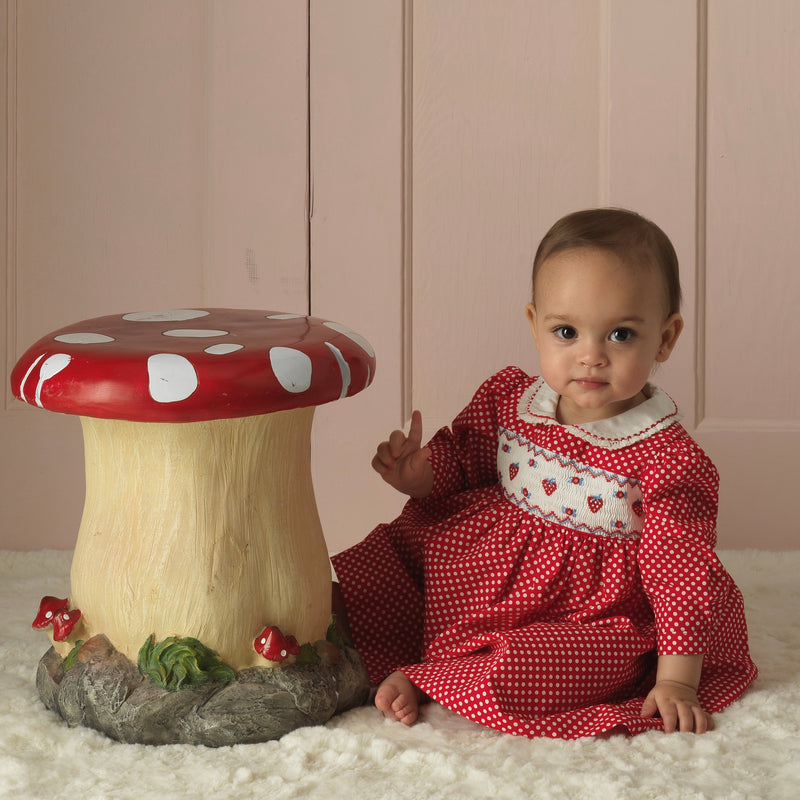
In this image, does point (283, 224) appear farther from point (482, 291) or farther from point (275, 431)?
point (275, 431)

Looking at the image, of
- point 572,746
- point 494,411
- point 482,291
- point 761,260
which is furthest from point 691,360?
point 572,746

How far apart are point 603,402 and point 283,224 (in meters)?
0.65

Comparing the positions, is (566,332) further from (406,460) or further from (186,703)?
(186,703)

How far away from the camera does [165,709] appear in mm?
824

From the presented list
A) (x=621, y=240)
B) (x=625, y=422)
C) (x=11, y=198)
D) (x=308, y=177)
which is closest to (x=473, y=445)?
(x=625, y=422)

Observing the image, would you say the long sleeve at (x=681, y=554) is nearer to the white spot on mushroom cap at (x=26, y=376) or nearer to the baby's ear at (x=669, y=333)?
the baby's ear at (x=669, y=333)

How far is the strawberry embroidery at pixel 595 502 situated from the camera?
38.0 inches

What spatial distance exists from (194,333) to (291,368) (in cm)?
12

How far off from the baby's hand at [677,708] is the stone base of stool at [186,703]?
300mm

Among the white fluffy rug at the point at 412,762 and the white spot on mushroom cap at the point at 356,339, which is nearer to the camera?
the white fluffy rug at the point at 412,762

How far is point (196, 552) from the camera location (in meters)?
0.85

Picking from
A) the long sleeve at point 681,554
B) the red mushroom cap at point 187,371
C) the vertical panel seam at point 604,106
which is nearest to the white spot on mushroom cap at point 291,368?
the red mushroom cap at point 187,371

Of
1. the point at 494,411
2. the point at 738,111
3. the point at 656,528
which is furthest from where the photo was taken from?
the point at 738,111

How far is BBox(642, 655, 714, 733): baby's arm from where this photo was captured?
0.87 m
